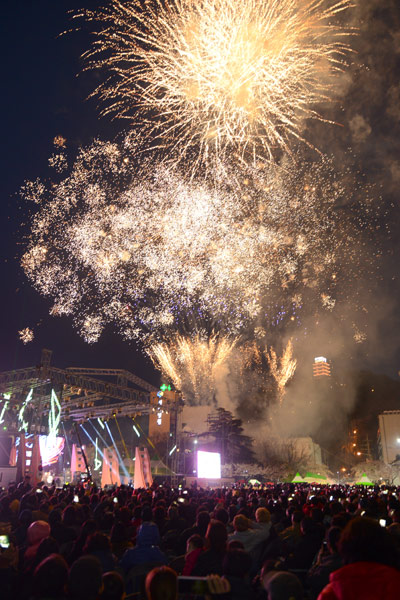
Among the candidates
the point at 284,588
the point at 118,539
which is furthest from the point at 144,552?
the point at 284,588

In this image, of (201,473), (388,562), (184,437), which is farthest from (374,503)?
(184,437)

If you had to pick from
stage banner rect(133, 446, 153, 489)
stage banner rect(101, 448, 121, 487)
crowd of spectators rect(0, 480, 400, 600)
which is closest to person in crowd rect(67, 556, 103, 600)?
crowd of spectators rect(0, 480, 400, 600)

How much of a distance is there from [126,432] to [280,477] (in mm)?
21884

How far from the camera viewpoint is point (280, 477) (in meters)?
55.2

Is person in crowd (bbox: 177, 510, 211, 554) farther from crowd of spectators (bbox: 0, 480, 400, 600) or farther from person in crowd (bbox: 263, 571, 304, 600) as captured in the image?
person in crowd (bbox: 263, 571, 304, 600)

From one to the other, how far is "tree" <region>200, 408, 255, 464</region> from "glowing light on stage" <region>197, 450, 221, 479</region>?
39.5ft

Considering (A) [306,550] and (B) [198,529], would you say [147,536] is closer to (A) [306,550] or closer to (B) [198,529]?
(B) [198,529]

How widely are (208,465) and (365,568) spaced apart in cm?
3234

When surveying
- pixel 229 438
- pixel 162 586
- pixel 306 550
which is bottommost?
pixel 229 438

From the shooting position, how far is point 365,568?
2215 millimetres

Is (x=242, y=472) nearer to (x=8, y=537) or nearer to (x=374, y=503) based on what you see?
(x=374, y=503)

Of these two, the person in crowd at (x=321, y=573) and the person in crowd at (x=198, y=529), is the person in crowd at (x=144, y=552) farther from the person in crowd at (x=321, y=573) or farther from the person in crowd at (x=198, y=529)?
the person in crowd at (x=321, y=573)

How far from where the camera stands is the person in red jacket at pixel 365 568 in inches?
83.4

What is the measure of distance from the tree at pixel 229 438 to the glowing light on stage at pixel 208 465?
39.5ft
